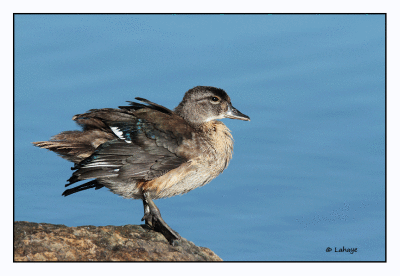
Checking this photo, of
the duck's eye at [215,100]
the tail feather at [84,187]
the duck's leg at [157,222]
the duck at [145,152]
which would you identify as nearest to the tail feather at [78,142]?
the duck at [145,152]

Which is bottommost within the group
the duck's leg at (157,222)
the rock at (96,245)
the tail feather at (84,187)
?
the rock at (96,245)

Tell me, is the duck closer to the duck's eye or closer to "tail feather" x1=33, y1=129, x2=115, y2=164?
"tail feather" x1=33, y1=129, x2=115, y2=164

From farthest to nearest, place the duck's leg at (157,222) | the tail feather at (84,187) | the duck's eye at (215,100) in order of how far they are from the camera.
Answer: the duck's eye at (215,100) < the tail feather at (84,187) < the duck's leg at (157,222)

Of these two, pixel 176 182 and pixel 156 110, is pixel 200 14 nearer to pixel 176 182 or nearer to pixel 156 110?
pixel 156 110

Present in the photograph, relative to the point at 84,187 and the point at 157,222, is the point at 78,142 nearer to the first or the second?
the point at 84,187

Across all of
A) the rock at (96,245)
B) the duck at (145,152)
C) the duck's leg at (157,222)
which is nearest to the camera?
the rock at (96,245)

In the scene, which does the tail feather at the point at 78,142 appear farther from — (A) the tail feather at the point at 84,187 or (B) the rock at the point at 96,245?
(B) the rock at the point at 96,245

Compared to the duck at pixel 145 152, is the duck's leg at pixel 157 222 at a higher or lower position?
lower

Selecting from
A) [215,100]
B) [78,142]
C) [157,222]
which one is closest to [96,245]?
[157,222]

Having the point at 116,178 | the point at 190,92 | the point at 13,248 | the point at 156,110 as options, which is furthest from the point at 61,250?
the point at 190,92
